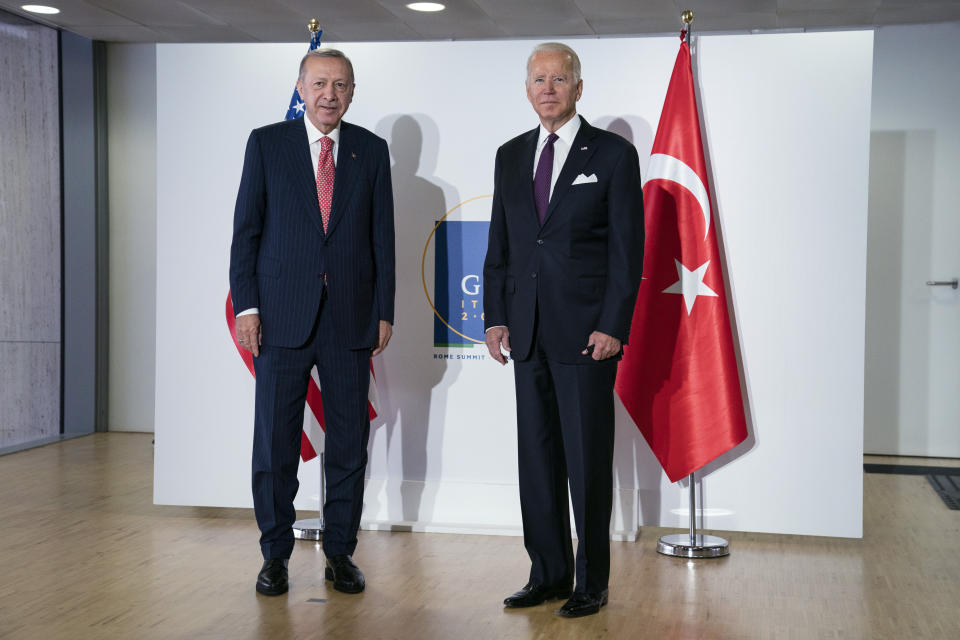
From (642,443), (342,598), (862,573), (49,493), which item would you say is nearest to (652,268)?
(642,443)

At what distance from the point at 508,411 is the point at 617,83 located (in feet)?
4.59

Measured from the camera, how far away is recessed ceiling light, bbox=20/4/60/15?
6160mm

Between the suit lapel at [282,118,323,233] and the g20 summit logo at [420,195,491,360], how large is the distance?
95 centimetres

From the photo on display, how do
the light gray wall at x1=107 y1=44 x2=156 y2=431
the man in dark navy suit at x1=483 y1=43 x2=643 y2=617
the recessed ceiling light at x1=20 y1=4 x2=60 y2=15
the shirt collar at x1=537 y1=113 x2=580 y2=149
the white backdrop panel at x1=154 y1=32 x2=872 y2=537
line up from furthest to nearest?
the light gray wall at x1=107 y1=44 x2=156 y2=431 → the recessed ceiling light at x1=20 y1=4 x2=60 y2=15 → the white backdrop panel at x1=154 y1=32 x2=872 y2=537 → the shirt collar at x1=537 y1=113 x2=580 y2=149 → the man in dark navy suit at x1=483 y1=43 x2=643 y2=617

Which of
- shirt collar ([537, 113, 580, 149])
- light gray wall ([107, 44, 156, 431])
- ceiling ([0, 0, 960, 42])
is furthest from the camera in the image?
light gray wall ([107, 44, 156, 431])

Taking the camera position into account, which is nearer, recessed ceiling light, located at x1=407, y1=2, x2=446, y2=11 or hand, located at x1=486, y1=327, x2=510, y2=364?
hand, located at x1=486, y1=327, x2=510, y2=364

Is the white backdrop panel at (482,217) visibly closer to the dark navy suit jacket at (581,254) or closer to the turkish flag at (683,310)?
the turkish flag at (683,310)

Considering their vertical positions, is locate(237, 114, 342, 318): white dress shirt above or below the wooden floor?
above

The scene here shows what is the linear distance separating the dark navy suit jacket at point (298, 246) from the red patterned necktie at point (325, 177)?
2 centimetres

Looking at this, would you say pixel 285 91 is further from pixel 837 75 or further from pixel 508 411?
pixel 837 75

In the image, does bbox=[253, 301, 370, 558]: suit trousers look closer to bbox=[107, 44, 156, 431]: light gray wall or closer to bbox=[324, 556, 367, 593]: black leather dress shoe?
bbox=[324, 556, 367, 593]: black leather dress shoe

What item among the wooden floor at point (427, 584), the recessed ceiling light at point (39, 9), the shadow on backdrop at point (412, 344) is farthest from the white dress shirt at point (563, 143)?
the recessed ceiling light at point (39, 9)

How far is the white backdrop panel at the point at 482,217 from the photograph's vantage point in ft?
13.2

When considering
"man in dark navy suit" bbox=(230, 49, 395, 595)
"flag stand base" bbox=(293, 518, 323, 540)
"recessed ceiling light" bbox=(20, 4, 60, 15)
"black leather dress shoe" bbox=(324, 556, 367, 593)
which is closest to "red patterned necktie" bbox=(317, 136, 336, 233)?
"man in dark navy suit" bbox=(230, 49, 395, 595)
